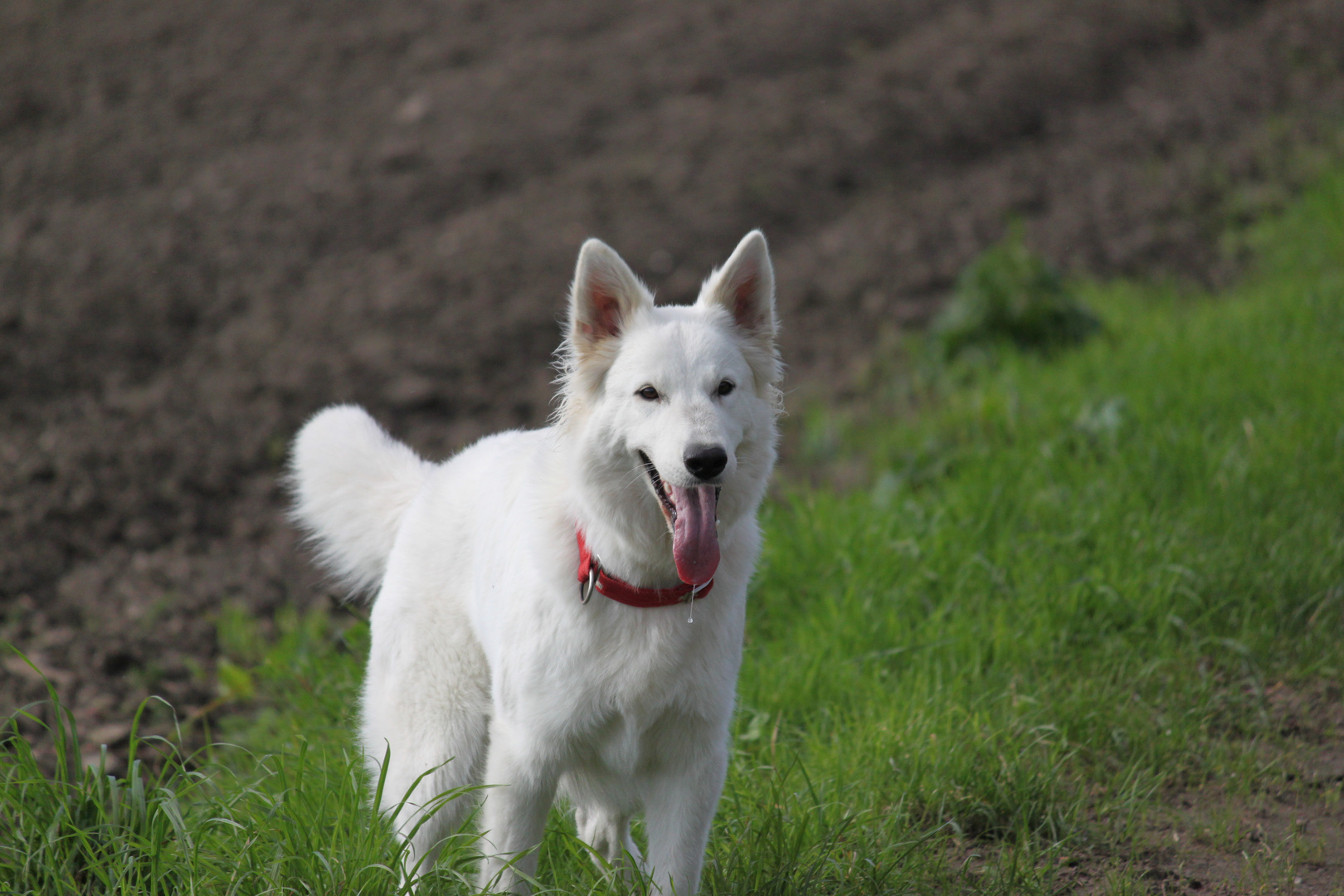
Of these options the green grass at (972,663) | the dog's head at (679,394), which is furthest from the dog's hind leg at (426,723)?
the dog's head at (679,394)

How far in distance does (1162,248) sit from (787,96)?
10.5ft

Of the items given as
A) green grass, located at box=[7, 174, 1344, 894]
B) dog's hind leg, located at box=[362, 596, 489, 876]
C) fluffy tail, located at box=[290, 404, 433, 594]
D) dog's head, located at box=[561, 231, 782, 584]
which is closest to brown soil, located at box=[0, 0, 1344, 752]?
green grass, located at box=[7, 174, 1344, 894]

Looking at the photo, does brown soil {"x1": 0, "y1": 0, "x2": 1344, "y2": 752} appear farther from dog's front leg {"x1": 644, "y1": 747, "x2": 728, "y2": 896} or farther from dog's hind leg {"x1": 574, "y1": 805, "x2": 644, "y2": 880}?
dog's front leg {"x1": 644, "y1": 747, "x2": 728, "y2": 896}

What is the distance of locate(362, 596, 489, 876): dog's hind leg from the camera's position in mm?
2822

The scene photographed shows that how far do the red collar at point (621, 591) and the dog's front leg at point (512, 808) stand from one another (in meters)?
0.43

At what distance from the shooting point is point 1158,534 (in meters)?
4.52

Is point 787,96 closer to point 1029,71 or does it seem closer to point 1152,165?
point 1029,71

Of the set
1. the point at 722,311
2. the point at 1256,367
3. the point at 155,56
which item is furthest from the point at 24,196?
the point at 1256,367

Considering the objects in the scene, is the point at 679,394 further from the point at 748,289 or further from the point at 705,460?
the point at 748,289

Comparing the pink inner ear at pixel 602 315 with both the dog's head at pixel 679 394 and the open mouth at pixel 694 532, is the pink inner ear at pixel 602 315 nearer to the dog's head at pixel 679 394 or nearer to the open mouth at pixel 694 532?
the dog's head at pixel 679 394

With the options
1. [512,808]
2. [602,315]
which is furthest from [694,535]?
[512,808]

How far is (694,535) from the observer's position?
8.39 ft

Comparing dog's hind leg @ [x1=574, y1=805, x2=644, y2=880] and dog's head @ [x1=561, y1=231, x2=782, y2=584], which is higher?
dog's head @ [x1=561, y1=231, x2=782, y2=584]

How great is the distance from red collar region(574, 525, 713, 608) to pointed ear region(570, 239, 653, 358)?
0.57 m
